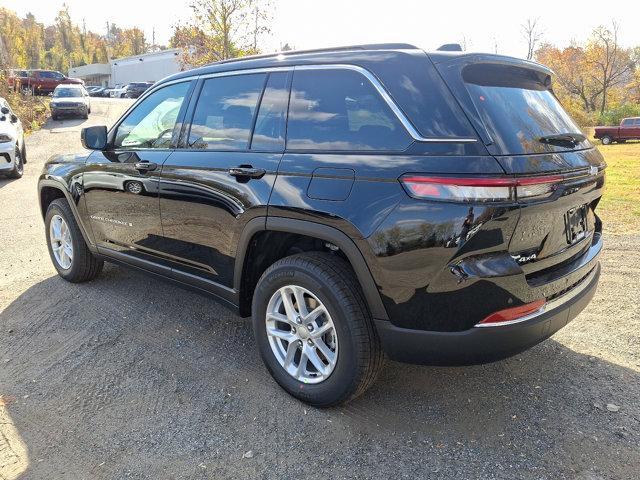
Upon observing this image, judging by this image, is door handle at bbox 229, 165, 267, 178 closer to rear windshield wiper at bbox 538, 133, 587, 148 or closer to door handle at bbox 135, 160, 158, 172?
door handle at bbox 135, 160, 158, 172

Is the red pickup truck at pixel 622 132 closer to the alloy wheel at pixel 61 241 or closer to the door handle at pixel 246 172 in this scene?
the alloy wheel at pixel 61 241

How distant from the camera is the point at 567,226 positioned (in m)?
2.63

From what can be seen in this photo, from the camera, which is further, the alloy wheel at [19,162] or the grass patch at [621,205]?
the alloy wheel at [19,162]

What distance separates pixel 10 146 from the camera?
1088 centimetres

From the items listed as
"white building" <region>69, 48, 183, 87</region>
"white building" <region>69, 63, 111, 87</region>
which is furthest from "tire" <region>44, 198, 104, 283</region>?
"white building" <region>69, 63, 111, 87</region>

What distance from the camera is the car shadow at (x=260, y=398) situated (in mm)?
2633

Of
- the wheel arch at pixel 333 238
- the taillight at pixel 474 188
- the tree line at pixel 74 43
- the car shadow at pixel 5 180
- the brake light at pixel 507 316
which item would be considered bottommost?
the car shadow at pixel 5 180

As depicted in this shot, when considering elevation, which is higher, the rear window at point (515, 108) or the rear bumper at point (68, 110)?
the rear window at point (515, 108)

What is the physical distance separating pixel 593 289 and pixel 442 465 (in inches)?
55.0

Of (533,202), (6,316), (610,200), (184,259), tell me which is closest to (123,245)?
(184,259)

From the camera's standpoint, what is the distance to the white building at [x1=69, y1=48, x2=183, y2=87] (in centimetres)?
5606

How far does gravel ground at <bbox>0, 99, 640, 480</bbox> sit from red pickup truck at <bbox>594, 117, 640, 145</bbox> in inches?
1289

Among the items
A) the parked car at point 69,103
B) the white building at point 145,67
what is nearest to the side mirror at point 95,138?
the parked car at point 69,103

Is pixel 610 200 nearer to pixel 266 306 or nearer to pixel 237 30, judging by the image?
pixel 266 306
